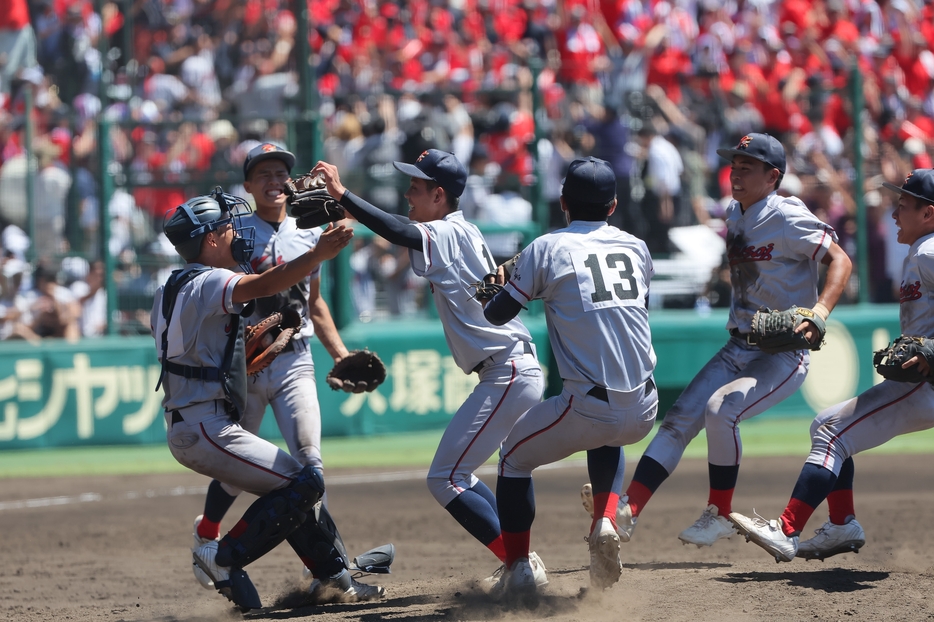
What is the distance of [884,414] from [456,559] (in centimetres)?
280

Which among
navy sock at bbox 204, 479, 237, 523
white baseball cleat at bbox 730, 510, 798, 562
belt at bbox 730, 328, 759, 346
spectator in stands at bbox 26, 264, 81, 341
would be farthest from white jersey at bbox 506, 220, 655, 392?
spectator in stands at bbox 26, 264, 81, 341

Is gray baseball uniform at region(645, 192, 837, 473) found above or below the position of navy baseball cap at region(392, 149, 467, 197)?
below

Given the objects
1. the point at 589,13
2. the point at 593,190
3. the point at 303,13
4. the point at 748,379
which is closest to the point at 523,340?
the point at 593,190

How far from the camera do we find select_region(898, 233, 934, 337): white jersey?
18.8 feet

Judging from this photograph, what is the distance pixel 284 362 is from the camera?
6230 millimetres

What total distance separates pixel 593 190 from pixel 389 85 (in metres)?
10.4

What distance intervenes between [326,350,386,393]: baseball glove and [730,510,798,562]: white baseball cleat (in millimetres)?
2051

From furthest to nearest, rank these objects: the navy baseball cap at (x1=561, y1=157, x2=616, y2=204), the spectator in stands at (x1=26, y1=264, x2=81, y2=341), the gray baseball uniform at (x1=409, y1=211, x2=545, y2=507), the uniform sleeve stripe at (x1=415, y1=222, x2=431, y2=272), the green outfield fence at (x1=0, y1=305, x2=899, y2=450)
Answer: the spectator in stands at (x1=26, y1=264, x2=81, y2=341), the green outfield fence at (x1=0, y1=305, x2=899, y2=450), the gray baseball uniform at (x1=409, y1=211, x2=545, y2=507), the uniform sleeve stripe at (x1=415, y1=222, x2=431, y2=272), the navy baseball cap at (x1=561, y1=157, x2=616, y2=204)

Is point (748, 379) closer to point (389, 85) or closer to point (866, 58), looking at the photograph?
point (389, 85)

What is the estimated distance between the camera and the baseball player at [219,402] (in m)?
5.19

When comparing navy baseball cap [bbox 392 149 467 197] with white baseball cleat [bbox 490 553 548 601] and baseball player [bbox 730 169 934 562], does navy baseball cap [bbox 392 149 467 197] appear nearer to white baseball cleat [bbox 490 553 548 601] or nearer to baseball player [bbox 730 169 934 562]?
white baseball cleat [bbox 490 553 548 601]

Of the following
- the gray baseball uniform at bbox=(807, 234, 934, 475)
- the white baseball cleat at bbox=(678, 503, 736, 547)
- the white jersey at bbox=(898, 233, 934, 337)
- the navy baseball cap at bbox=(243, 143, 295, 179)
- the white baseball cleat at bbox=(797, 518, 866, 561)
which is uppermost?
the navy baseball cap at bbox=(243, 143, 295, 179)

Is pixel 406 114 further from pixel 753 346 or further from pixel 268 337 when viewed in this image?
pixel 753 346

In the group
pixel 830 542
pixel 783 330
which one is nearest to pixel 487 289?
pixel 783 330
